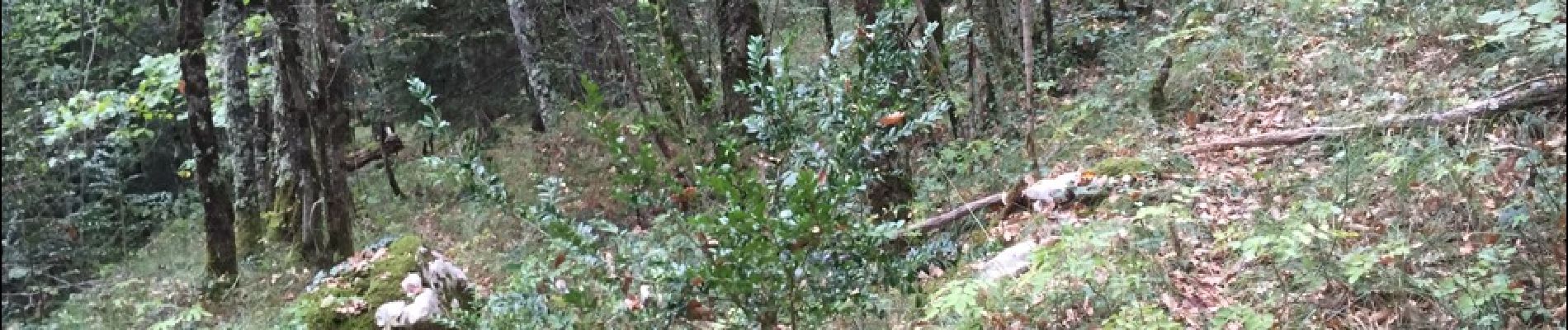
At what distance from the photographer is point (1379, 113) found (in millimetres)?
6137

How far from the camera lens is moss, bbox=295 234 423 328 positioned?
21.4 ft

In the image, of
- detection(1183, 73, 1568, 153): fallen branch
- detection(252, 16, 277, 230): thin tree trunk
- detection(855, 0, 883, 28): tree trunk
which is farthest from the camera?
detection(252, 16, 277, 230): thin tree trunk

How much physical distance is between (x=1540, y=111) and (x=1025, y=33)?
2.90 metres

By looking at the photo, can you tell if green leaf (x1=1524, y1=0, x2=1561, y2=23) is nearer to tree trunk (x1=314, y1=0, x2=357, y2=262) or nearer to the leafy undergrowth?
the leafy undergrowth

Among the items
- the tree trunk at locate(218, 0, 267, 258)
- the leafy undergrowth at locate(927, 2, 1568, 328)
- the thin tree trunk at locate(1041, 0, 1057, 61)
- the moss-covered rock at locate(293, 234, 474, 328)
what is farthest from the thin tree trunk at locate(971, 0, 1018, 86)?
the tree trunk at locate(218, 0, 267, 258)

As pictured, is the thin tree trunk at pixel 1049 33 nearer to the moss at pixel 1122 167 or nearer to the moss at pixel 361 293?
the moss at pixel 1122 167

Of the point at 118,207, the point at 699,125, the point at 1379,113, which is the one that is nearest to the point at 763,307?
the point at 1379,113

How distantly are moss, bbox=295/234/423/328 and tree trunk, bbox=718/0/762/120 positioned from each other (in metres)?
3.40

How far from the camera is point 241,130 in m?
11.3

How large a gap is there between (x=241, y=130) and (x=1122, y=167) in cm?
927

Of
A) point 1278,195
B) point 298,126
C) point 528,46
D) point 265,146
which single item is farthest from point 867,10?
point 265,146

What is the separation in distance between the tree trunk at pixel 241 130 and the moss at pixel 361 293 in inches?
148

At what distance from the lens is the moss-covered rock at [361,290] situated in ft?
21.5

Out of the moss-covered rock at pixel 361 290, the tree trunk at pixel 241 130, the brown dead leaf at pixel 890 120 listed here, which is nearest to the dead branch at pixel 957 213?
the moss-covered rock at pixel 361 290
